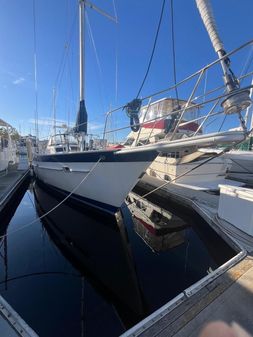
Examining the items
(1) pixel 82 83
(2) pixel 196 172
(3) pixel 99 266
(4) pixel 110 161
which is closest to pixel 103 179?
(4) pixel 110 161

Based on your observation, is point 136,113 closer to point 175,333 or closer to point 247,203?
point 247,203

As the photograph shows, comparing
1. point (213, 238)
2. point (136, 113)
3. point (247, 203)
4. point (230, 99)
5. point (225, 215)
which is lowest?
point (213, 238)

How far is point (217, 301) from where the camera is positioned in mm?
2408

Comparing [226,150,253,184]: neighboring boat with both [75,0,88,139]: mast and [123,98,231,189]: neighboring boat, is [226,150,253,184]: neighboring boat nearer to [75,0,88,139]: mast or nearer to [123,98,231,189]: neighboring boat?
[123,98,231,189]: neighboring boat

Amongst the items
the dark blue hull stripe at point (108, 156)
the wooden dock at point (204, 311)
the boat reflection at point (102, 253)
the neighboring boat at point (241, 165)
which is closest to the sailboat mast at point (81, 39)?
the dark blue hull stripe at point (108, 156)

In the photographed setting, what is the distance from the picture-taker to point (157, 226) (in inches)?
226

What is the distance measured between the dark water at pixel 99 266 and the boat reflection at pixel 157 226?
24 mm

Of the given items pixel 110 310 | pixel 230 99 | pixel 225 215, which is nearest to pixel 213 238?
pixel 225 215

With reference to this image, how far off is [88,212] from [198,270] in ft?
12.8

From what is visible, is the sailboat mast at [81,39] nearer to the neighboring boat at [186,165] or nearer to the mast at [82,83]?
the mast at [82,83]

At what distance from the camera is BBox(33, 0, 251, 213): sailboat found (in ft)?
9.50

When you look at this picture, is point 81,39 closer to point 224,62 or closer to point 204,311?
point 224,62

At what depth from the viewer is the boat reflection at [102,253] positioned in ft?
10.5

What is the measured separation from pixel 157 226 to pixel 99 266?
2197mm
